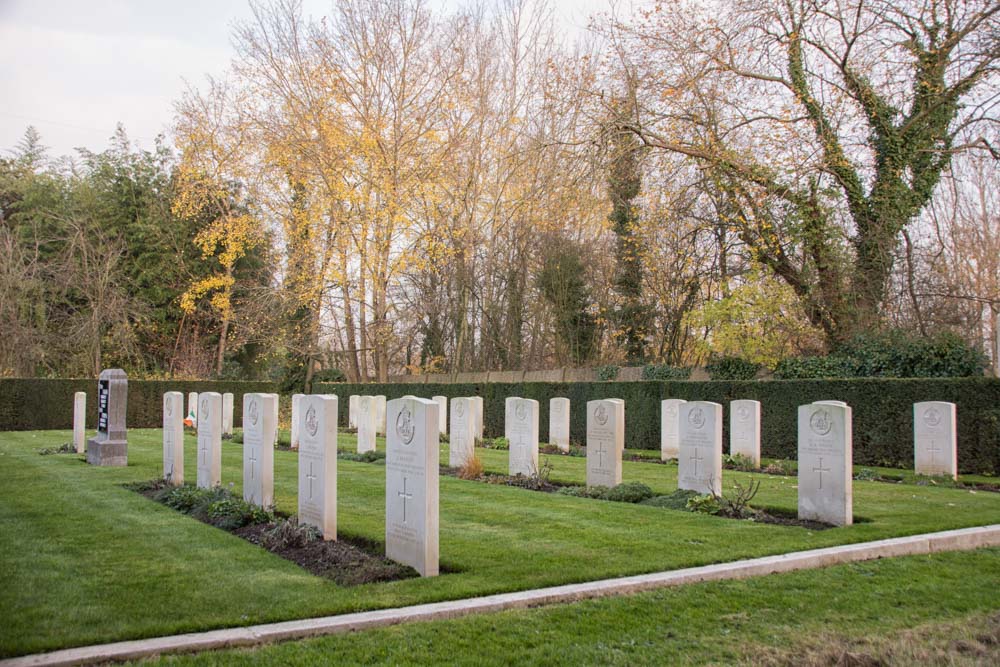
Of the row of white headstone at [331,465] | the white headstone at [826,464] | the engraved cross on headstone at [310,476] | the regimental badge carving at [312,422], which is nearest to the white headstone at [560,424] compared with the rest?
the row of white headstone at [331,465]

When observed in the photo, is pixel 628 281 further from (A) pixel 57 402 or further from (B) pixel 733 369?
(A) pixel 57 402

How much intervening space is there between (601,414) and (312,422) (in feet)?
15.3

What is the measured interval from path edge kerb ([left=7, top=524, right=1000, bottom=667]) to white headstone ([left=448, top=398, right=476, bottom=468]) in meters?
8.19

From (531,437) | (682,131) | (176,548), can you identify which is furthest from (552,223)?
(176,548)

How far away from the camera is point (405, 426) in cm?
671

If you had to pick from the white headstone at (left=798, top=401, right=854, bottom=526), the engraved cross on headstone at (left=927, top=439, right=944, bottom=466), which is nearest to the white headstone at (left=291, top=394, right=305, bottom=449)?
the white headstone at (left=798, top=401, right=854, bottom=526)

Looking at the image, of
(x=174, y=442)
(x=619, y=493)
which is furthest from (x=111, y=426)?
(x=619, y=493)

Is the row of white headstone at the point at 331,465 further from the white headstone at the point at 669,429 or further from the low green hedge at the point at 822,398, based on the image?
the low green hedge at the point at 822,398

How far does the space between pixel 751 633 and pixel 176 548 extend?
5.00 metres

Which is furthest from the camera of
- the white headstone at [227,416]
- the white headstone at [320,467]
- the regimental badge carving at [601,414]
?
the white headstone at [227,416]

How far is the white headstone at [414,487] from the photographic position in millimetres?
6211

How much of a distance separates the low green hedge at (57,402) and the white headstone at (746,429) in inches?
764

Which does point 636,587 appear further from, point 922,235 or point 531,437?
point 922,235

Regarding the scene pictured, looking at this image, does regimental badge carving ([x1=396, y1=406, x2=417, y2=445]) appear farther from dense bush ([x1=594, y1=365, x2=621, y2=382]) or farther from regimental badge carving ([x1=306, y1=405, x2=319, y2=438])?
dense bush ([x1=594, y1=365, x2=621, y2=382])
